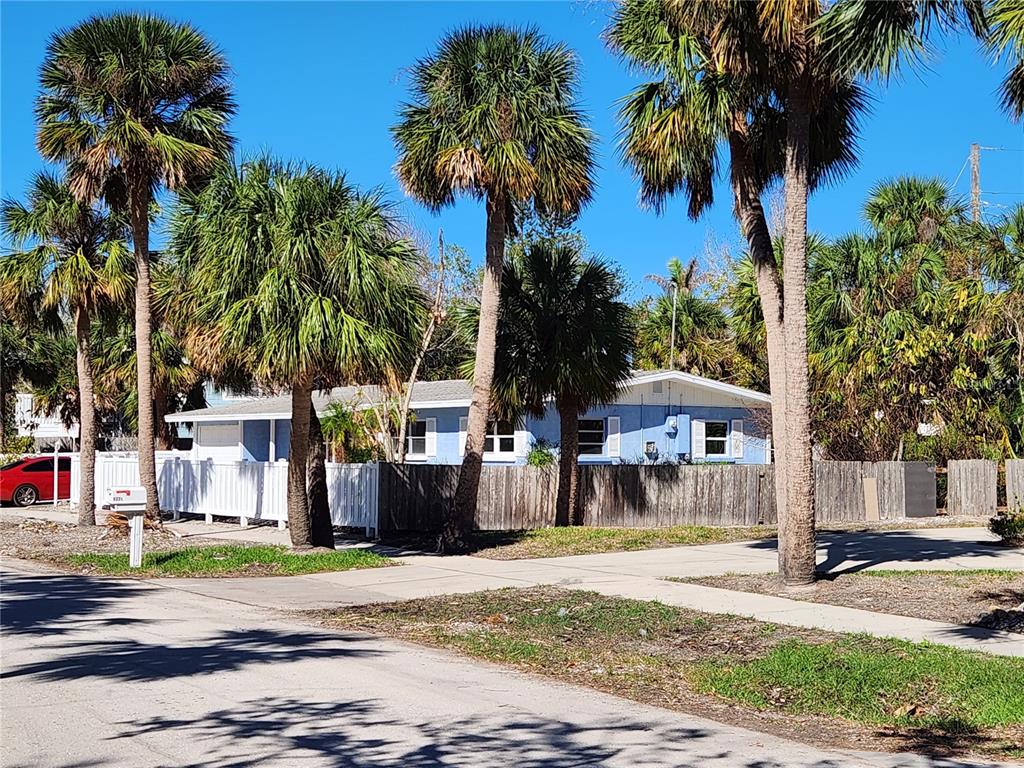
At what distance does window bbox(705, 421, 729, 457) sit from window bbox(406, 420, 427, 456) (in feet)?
27.9

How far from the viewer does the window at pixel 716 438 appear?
3403 cm

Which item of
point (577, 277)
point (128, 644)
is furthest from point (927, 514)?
point (128, 644)

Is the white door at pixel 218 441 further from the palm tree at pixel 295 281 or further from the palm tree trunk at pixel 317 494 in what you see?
the palm tree at pixel 295 281

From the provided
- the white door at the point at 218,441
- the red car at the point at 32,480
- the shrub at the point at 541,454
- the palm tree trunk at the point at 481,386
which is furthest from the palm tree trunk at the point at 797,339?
the white door at the point at 218,441

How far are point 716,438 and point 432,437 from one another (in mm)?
A: 8660

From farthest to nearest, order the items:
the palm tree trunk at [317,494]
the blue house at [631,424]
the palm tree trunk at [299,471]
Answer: the blue house at [631,424]
the palm tree trunk at [317,494]
the palm tree trunk at [299,471]

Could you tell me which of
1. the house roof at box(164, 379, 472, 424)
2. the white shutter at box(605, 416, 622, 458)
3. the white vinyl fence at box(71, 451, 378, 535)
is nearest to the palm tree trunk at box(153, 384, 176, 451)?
the house roof at box(164, 379, 472, 424)

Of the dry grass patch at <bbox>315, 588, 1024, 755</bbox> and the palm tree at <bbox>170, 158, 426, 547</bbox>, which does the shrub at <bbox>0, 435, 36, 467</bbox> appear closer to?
the palm tree at <bbox>170, 158, 426, 547</bbox>

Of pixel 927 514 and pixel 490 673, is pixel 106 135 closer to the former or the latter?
pixel 490 673

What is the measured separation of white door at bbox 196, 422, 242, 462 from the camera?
127 ft

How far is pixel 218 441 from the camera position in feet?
129

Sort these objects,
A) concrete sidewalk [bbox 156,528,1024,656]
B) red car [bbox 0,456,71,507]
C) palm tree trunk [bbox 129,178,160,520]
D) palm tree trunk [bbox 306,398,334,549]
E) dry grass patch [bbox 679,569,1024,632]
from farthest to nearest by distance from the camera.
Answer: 1. red car [bbox 0,456,71,507]
2. palm tree trunk [bbox 129,178,160,520]
3. palm tree trunk [bbox 306,398,334,549]
4. dry grass patch [bbox 679,569,1024,632]
5. concrete sidewalk [bbox 156,528,1024,656]

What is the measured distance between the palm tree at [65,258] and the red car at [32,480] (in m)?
9.92

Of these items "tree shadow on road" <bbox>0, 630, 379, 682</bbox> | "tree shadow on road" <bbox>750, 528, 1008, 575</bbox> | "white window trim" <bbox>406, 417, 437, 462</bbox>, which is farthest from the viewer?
"white window trim" <bbox>406, 417, 437, 462</bbox>
